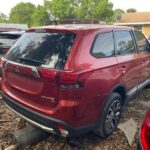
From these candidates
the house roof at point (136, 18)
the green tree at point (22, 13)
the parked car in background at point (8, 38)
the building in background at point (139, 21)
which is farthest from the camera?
the green tree at point (22, 13)

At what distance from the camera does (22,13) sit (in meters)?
55.5

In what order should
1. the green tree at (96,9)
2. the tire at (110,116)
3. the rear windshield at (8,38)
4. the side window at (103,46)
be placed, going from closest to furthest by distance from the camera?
the side window at (103,46), the tire at (110,116), the rear windshield at (8,38), the green tree at (96,9)

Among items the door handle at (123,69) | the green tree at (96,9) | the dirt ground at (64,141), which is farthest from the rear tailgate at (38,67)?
the green tree at (96,9)

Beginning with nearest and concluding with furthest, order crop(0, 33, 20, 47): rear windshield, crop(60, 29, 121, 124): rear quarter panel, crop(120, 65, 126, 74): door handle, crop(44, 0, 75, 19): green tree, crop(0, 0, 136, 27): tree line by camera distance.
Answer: crop(60, 29, 121, 124): rear quarter panel → crop(120, 65, 126, 74): door handle → crop(0, 33, 20, 47): rear windshield → crop(0, 0, 136, 27): tree line → crop(44, 0, 75, 19): green tree

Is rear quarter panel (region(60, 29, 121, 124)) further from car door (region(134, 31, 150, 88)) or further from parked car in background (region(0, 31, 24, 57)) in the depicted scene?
parked car in background (region(0, 31, 24, 57))

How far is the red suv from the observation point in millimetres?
3117

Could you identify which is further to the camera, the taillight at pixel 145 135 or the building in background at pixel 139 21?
the building in background at pixel 139 21

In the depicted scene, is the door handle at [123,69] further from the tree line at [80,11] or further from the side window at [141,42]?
the tree line at [80,11]

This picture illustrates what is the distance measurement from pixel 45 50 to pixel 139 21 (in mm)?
33991

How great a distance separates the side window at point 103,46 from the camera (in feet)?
11.6

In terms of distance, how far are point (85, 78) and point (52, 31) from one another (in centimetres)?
85

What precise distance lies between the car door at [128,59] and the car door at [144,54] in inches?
8.4

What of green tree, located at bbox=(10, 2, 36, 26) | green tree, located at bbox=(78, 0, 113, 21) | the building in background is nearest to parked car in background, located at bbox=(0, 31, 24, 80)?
the building in background

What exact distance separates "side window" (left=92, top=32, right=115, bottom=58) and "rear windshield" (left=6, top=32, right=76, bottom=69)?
41 centimetres
